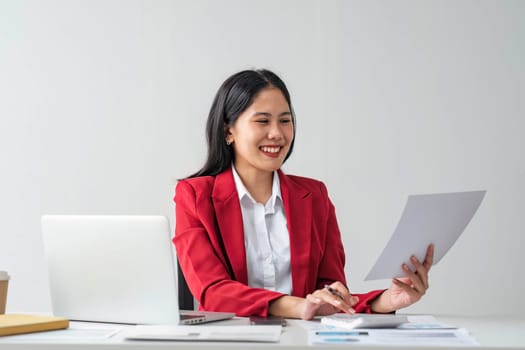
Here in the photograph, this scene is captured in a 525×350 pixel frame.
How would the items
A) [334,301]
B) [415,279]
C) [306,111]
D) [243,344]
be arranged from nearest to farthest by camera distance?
[243,344]
[334,301]
[415,279]
[306,111]

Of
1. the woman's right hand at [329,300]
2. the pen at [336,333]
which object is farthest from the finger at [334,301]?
the pen at [336,333]

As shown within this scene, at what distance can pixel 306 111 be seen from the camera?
4.25 meters

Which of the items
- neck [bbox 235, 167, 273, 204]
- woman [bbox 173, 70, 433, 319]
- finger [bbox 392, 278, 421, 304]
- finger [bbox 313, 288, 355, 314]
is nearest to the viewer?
finger [bbox 313, 288, 355, 314]

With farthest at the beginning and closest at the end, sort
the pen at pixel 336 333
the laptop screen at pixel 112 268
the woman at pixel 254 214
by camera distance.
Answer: the woman at pixel 254 214 → the laptop screen at pixel 112 268 → the pen at pixel 336 333

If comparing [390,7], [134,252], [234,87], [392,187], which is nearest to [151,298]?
[134,252]

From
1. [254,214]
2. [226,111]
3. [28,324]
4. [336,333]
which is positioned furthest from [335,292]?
[226,111]

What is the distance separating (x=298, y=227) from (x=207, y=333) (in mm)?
980

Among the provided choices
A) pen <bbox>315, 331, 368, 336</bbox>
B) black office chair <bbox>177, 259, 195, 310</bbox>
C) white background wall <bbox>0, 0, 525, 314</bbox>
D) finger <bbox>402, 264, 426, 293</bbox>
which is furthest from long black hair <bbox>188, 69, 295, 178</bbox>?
white background wall <bbox>0, 0, 525, 314</bbox>

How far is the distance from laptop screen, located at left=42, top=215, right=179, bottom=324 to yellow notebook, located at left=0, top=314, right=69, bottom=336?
0.42 ft

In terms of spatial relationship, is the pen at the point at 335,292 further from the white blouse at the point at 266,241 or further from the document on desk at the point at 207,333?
the white blouse at the point at 266,241

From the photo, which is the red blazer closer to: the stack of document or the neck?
the neck

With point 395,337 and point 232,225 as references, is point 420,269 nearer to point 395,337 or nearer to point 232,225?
point 395,337

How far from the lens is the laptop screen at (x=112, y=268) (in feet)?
5.87

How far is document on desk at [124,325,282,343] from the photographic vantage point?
4.99ft
